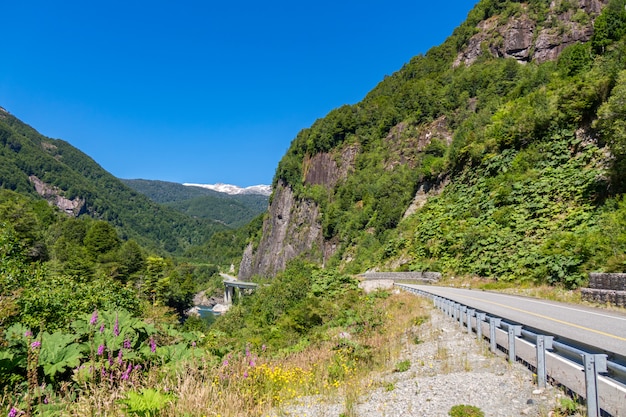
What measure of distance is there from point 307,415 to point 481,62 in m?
71.3

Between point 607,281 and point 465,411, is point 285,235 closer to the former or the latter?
point 607,281

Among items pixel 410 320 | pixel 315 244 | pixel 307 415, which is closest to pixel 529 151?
pixel 410 320

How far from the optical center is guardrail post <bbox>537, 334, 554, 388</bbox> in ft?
20.2

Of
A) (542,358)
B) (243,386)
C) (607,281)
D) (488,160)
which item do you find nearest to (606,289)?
(607,281)

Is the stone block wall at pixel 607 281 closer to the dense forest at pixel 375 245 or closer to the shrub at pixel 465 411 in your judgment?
the dense forest at pixel 375 245

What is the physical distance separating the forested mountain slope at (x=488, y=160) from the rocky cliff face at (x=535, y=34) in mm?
197

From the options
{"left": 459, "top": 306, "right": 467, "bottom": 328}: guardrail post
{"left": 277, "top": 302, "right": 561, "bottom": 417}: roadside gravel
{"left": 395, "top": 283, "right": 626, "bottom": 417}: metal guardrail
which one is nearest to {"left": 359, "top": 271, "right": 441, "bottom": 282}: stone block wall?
{"left": 459, "top": 306, "right": 467, "bottom": 328}: guardrail post

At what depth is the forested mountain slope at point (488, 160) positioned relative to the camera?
74.4 feet

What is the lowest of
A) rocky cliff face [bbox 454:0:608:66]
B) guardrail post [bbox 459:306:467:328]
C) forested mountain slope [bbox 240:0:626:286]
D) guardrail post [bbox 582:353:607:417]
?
guardrail post [bbox 459:306:467:328]

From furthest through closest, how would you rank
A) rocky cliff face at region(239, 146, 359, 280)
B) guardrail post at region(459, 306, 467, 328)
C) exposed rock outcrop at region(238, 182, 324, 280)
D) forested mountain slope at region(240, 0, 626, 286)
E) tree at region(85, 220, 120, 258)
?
1. exposed rock outcrop at region(238, 182, 324, 280)
2. rocky cliff face at region(239, 146, 359, 280)
3. tree at region(85, 220, 120, 258)
4. forested mountain slope at region(240, 0, 626, 286)
5. guardrail post at region(459, 306, 467, 328)

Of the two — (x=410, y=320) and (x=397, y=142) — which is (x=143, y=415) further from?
(x=397, y=142)

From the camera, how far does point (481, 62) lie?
6544 cm

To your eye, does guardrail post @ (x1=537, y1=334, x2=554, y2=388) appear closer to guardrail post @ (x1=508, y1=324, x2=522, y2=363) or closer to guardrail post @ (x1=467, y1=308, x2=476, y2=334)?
guardrail post @ (x1=508, y1=324, x2=522, y2=363)

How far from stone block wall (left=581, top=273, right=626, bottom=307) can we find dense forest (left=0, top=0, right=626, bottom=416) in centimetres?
136
